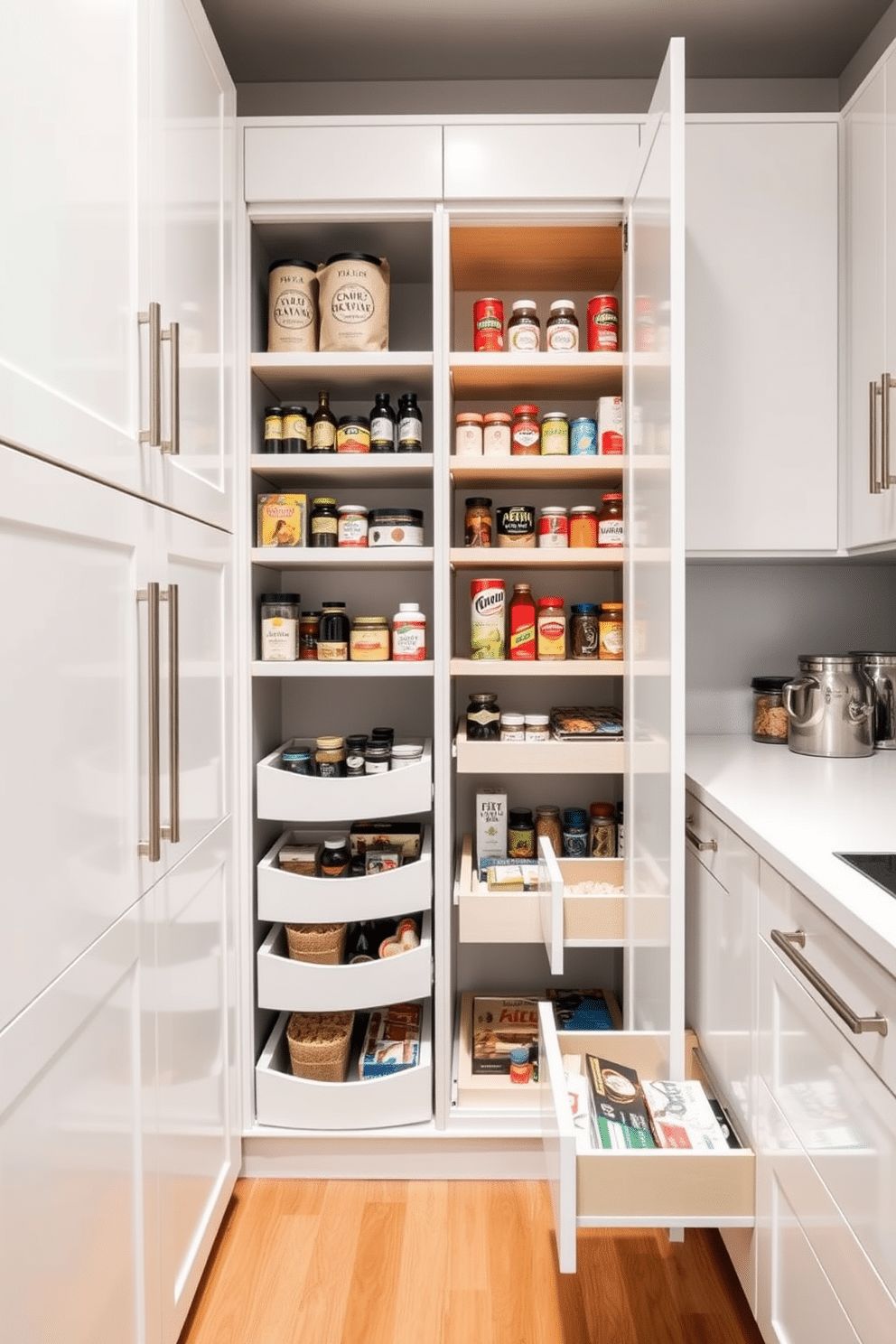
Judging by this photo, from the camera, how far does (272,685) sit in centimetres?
225

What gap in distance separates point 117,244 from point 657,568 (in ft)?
3.09

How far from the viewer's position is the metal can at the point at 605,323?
1.94 meters

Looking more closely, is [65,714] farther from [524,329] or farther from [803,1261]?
[524,329]

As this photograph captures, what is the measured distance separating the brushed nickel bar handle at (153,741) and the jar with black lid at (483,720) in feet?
2.76

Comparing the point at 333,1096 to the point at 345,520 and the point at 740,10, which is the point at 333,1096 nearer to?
the point at 345,520

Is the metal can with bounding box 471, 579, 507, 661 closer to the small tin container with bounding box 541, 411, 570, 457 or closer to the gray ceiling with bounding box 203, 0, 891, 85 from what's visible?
the small tin container with bounding box 541, 411, 570, 457

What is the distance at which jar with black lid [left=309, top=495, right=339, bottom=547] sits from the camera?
1.98 m

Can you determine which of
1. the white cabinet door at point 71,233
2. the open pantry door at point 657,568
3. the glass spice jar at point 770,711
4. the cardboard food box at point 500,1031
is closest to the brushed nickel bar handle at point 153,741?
the white cabinet door at point 71,233

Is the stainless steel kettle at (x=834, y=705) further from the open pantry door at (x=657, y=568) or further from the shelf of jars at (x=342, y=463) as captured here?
the shelf of jars at (x=342, y=463)

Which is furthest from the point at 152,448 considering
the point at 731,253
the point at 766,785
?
the point at 731,253

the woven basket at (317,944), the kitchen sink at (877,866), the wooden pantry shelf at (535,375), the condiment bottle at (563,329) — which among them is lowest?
the woven basket at (317,944)

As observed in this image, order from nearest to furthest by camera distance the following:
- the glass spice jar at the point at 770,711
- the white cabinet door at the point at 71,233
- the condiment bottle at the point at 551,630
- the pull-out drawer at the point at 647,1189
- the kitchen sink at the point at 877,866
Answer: the white cabinet door at the point at 71,233 < the kitchen sink at the point at 877,866 < the pull-out drawer at the point at 647,1189 < the condiment bottle at the point at 551,630 < the glass spice jar at the point at 770,711

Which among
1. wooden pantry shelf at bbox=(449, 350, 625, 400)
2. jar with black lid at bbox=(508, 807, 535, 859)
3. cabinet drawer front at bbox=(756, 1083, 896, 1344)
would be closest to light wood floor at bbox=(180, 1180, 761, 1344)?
cabinet drawer front at bbox=(756, 1083, 896, 1344)

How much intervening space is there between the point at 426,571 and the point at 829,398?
0.98m
